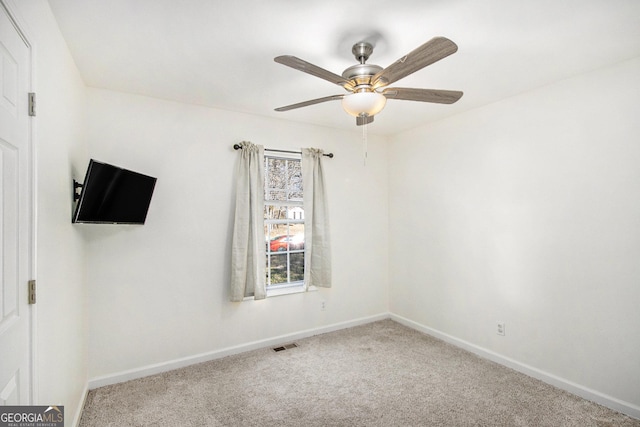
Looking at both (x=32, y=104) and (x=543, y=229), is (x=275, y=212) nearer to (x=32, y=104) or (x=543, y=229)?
(x=32, y=104)

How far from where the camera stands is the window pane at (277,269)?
3811mm

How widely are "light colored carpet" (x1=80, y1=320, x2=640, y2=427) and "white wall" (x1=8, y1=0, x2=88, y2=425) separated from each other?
533 mm

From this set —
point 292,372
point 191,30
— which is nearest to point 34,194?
point 191,30

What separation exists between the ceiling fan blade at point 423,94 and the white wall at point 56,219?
5.99 ft

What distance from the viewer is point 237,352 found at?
3.39 m

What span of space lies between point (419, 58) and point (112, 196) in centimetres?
219

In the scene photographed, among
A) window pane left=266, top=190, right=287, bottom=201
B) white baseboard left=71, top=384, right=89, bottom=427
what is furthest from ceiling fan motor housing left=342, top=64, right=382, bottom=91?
white baseboard left=71, top=384, right=89, bottom=427

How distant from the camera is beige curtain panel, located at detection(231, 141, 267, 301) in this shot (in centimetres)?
329

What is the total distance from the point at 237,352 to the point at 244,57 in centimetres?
277

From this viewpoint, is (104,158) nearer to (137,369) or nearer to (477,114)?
(137,369)

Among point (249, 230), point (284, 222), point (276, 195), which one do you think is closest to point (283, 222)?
point (284, 222)

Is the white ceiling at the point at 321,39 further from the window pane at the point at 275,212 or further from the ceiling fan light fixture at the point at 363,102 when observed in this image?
the window pane at the point at 275,212

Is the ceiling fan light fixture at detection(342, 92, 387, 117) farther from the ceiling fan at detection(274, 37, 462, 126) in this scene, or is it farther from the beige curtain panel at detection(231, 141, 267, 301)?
the beige curtain panel at detection(231, 141, 267, 301)

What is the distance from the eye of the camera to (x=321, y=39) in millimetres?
2049
